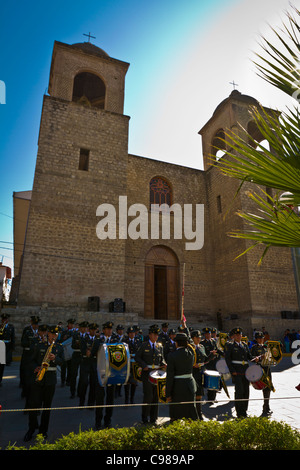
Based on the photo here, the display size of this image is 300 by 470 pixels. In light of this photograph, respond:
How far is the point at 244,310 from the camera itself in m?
16.0

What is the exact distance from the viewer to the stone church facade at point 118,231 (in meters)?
14.2

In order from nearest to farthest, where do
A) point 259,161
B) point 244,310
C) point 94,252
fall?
point 259,161 < point 94,252 < point 244,310

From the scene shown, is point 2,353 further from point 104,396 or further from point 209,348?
point 209,348

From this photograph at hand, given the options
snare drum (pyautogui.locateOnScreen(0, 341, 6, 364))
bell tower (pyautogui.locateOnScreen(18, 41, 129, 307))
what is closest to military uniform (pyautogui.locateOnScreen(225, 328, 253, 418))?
snare drum (pyautogui.locateOnScreen(0, 341, 6, 364))

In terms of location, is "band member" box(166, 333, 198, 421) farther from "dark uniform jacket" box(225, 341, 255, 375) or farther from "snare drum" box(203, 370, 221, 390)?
"dark uniform jacket" box(225, 341, 255, 375)

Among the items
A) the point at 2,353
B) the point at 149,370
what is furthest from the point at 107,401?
the point at 2,353

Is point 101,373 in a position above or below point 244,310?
below

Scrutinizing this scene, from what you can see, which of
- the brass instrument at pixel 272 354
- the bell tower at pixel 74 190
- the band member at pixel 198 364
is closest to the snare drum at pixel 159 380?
the band member at pixel 198 364

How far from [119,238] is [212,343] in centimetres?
938

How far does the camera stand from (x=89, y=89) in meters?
21.3

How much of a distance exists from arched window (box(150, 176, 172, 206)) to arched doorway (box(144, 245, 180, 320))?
9.91ft

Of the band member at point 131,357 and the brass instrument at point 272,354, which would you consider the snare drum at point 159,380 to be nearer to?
the band member at point 131,357

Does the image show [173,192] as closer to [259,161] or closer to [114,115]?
[114,115]
